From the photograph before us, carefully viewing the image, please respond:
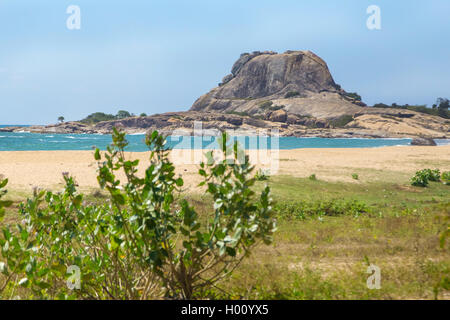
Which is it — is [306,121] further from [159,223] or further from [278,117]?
[159,223]

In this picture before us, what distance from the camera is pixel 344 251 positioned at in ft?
22.4

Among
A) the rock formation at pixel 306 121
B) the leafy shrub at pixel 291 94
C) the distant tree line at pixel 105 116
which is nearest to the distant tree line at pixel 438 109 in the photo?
the rock formation at pixel 306 121

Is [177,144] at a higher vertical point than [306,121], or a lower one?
lower

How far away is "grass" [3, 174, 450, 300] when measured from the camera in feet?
15.4

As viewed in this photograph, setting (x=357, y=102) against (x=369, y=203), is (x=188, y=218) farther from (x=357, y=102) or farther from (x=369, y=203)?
(x=357, y=102)

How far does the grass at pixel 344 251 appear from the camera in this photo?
185 inches

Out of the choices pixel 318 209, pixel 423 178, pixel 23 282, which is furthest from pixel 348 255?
pixel 423 178

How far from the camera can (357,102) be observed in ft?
550

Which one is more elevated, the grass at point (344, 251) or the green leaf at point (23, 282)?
the green leaf at point (23, 282)

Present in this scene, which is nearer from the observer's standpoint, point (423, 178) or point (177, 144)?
point (423, 178)

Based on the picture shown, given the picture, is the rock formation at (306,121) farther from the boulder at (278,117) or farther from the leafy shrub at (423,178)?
the leafy shrub at (423,178)

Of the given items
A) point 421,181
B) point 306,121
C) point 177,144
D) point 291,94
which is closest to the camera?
point 421,181

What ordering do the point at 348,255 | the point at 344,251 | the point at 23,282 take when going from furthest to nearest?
1. the point at 344,251
2. the point at 348,255
3. the point at 23,282
